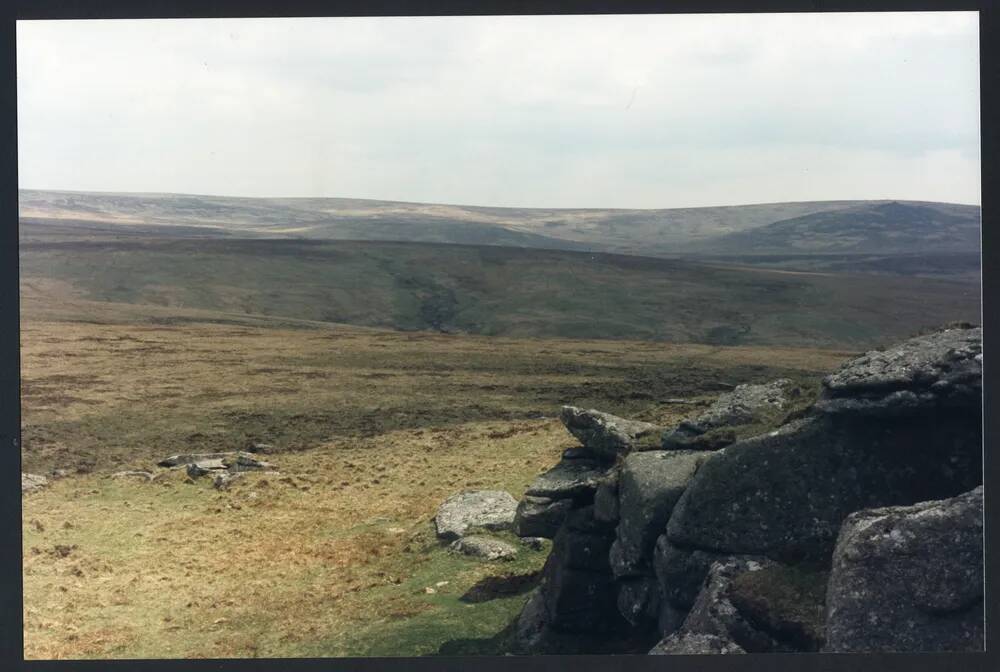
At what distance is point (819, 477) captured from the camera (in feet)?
38.7

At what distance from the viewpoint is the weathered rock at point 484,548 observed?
19.5 metres

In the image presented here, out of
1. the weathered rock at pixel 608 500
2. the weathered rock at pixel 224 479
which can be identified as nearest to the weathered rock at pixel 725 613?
the weathered rock at pixel 608 500

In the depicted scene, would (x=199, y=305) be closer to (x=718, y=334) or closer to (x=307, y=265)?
(x=307, y=265)

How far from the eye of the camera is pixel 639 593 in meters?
13.5

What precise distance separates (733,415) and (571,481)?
295 cm

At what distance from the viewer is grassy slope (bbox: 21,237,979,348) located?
83.1 metres

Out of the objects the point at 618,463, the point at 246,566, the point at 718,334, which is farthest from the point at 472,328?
the point at 618,463

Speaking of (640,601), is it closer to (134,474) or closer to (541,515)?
(541,515)

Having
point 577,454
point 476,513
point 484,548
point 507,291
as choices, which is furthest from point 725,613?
point 507,291

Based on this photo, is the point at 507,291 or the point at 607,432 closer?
the point at 607,432

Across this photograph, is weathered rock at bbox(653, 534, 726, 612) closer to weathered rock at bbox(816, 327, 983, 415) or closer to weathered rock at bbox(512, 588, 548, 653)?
weathered rock at bbox(816, 327, 983, 415)

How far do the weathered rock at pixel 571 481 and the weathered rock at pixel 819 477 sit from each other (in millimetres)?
3366

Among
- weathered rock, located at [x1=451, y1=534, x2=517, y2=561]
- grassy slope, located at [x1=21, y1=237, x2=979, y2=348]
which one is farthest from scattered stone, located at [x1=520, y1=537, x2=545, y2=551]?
grassy slope, located at [x1=21, y1=237, x2=979, y2=348]

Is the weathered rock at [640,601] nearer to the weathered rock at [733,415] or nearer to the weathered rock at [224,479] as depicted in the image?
the weathered rock at [733,415]
